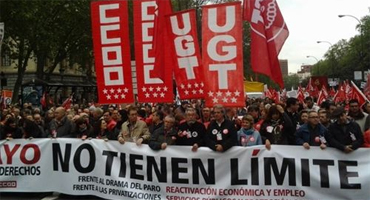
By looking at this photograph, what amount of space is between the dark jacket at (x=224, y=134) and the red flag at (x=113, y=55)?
2.50m

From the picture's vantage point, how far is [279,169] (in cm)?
702

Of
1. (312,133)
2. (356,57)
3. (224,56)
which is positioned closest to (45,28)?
(224,56)

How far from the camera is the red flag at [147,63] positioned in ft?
29.3

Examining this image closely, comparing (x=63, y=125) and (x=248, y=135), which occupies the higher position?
(x=63, y=125)

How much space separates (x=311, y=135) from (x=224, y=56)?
1.93 m

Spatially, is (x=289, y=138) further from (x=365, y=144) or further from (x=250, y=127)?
(x=365, y=144)

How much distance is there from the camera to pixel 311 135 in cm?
727

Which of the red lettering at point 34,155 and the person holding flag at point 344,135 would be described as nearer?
the person holding flag at point 344,135

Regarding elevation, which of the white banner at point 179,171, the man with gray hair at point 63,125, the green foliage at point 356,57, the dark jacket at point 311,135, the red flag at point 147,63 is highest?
the green foliage at point 356,57

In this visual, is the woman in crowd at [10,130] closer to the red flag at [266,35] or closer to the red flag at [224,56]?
the red flag at [224,56]

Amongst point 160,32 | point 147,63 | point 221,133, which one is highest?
point 160,32

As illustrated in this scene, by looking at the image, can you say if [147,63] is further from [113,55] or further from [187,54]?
[187,54]

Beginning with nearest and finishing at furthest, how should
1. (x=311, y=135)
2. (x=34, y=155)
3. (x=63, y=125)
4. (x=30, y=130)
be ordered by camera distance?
(x=311, y=135) < (x=34, y=155) < (x=30, y=130) < (x=63, y=125)

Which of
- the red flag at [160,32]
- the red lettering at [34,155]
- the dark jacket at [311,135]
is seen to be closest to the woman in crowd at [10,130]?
the red lettering at [34,155]
